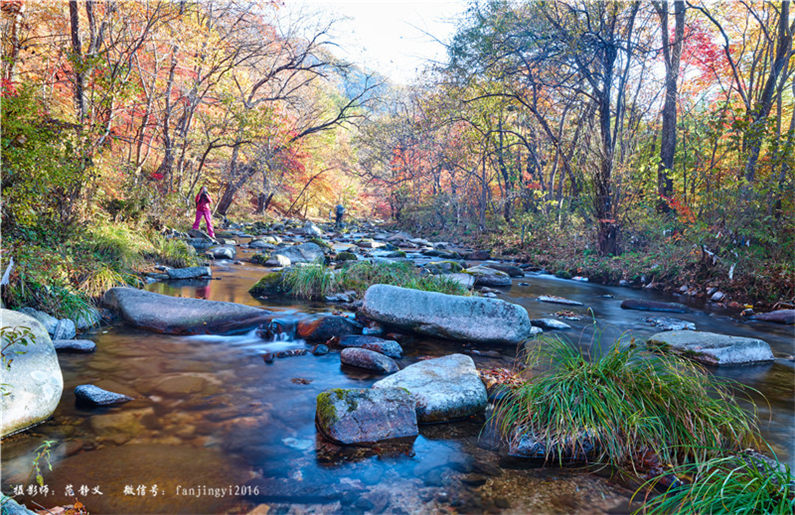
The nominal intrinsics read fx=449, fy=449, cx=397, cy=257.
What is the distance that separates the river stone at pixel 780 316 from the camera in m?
7.42

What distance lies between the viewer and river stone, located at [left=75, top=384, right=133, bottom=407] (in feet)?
12.4

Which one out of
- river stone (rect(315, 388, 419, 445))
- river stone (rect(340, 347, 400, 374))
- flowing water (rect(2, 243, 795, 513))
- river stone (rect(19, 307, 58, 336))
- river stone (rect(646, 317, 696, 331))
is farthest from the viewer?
river stone (rect(646, 317, 696, 331))

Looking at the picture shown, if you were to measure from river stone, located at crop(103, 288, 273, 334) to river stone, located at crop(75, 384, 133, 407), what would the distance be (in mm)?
2125

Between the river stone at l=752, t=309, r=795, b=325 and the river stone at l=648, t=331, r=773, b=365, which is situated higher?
the river stone at l=752, t=309, r=795, b=325

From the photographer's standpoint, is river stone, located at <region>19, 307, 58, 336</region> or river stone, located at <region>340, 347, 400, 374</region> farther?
river stone, located at <region>19, 307, 58, 336</region>

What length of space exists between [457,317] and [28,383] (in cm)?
440

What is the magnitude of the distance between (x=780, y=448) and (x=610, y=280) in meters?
8.23

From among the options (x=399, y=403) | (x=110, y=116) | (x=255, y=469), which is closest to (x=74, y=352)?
(x=255, y=469)

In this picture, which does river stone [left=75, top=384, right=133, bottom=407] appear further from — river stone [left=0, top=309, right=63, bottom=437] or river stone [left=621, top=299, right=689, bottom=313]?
river stone [left=621, top=299, right=689, bottom=313]

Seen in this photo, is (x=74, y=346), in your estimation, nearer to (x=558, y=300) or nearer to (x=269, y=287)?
(x=269, y=287)

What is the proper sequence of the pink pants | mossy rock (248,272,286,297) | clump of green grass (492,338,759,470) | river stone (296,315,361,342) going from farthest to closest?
the pink pants → mossy rock (248,272,286,297) → river stone (296,315,361,342) → clump of green grass (492,338,759,470)

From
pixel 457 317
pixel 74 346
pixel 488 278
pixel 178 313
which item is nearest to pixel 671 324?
pixel 457 317

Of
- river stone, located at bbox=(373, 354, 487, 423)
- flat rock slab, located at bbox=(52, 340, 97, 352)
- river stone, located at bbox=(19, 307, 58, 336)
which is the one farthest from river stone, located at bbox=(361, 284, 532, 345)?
river stone, located at bbox=(19, 307, 58, 336)

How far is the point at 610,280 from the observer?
1126 centimetres
